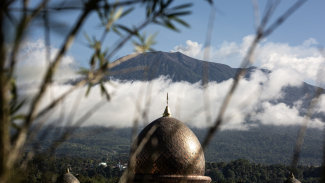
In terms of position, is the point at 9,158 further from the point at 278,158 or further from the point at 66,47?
the point at 278,158

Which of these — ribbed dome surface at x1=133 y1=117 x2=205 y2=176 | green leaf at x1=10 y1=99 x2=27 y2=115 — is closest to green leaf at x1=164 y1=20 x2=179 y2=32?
green leaf at x1=10 y1=99 x2=27 y2=115

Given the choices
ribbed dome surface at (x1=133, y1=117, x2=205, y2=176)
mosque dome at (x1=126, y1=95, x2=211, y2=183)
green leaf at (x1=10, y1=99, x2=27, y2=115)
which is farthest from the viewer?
ribbed dome surface at (x1=133, y1=117, x2=205, y2=176)

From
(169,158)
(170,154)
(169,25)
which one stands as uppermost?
(169,25)

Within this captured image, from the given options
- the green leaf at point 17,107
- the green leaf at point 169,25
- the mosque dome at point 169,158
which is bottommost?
→ the mosque dome at point 169,158

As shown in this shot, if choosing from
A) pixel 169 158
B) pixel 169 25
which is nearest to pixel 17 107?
pixel 169 25

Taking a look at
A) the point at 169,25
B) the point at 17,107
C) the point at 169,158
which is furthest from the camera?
the point at 169,158

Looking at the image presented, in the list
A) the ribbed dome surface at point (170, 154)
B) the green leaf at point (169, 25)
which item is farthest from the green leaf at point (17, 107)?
the ribbed dome surface at point (170, 154)

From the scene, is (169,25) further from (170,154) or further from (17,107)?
(170,154)

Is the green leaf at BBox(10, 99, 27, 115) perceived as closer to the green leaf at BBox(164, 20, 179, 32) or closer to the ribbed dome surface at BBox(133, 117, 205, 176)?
the green leaf at BBox(164, 20, 179, 32)

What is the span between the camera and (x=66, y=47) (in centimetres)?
182

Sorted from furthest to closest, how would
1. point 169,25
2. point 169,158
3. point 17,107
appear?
point 169,158, point 169,25, point 17,107

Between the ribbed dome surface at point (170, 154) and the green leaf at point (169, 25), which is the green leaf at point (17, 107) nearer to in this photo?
the green leaf at point (169, 25)

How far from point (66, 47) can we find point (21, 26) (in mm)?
334

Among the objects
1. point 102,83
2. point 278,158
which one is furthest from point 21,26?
point 278,158
